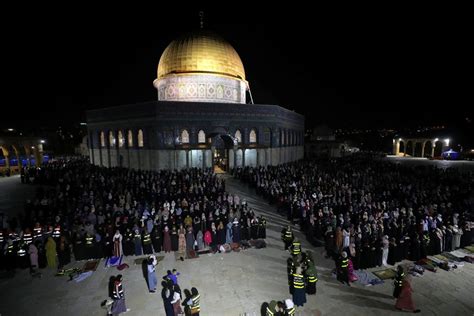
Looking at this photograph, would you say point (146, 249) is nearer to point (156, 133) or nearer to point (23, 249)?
point (23, 249)

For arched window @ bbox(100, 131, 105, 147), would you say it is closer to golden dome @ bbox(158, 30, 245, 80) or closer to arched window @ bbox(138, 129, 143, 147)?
arched window @ bbox(138, 129, 143, 147)

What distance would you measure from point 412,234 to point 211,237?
25.6 feet

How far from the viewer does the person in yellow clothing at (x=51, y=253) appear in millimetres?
8859

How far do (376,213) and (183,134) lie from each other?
20.9 meters

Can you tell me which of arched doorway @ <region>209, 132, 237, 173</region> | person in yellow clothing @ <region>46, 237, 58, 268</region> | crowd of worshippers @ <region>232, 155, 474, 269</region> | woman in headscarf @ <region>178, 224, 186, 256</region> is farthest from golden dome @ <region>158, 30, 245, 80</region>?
person in yellow clothing @ <region>46, 237, 58, 268</region>

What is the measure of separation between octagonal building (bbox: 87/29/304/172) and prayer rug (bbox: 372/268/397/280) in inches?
781

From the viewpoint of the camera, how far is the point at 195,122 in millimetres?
26844

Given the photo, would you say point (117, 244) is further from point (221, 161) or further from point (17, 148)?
point (17, 148)

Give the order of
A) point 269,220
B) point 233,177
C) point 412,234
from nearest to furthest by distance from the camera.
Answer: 1. point 412,234
2. point 269,220
3. point 233,177

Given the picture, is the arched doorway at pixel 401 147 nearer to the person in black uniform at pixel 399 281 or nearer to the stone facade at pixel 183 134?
the stone facade at pixel 183 134

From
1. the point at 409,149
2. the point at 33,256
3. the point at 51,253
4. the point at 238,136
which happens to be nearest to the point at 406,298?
the point at 51,253

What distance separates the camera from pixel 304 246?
10680 millimetres

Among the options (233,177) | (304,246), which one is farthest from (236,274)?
(233,177)

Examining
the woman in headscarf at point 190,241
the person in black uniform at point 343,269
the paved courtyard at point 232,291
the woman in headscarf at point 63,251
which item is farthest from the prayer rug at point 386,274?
the woman in headscarf at point 63,251
